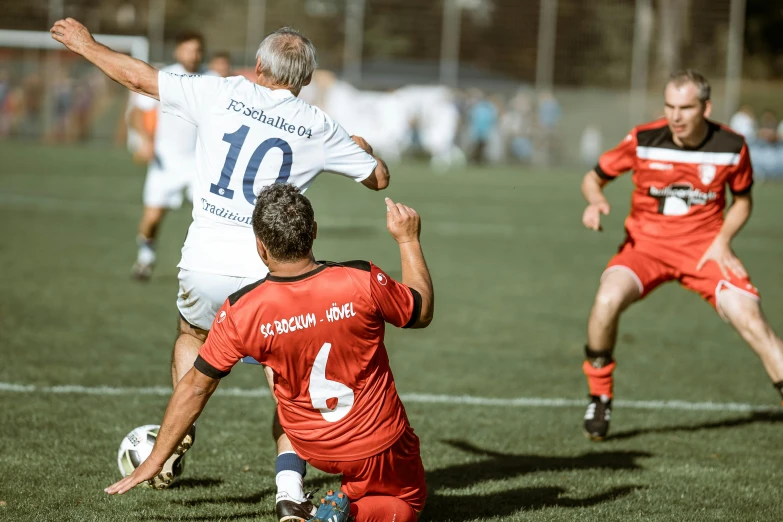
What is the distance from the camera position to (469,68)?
125 ft

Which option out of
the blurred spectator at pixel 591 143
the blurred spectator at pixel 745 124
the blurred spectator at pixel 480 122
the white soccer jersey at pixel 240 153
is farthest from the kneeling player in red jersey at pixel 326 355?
the blurred spectator at pixel 591 143

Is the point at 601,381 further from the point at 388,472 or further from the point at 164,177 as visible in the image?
the point at 164,177

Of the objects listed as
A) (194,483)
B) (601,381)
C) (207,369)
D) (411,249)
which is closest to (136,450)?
(194,483)

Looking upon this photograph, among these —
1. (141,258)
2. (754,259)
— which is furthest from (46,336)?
(754,259)

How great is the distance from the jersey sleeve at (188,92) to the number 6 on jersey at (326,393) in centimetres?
133

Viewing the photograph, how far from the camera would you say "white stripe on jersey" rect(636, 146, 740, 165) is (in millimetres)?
6428

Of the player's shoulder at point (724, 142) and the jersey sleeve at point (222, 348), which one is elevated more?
the player's shoulder at point (724, 142)

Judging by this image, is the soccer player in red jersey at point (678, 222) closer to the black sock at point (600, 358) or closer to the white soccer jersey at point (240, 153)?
the black sock at point (600, 358)

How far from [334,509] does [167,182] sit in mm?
8018

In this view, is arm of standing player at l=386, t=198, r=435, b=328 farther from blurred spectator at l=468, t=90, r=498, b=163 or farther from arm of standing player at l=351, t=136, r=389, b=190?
blurred spectator at l=468, t=90, r=498, b=163

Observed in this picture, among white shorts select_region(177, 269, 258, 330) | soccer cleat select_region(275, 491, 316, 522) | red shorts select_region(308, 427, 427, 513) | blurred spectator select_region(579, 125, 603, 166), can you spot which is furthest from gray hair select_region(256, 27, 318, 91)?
blurred spectator select_region(579, 125, 603, 166)

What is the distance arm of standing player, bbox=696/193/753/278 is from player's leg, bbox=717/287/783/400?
0.49 ft

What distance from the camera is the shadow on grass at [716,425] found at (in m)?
6.44

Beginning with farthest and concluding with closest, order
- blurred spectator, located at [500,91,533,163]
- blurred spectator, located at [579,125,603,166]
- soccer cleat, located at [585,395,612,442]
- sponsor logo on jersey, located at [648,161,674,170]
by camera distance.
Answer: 1. blurred spectator, located at [579,125,603,166]
2. blurred spectator, located at [500,91,533,163]
3. sponsor logo on jersey, located at [648,161,674,170]
4. soccer cleat, located at [585,395,612,442]
